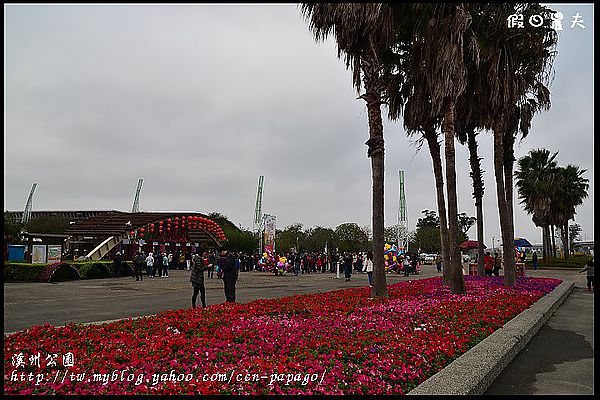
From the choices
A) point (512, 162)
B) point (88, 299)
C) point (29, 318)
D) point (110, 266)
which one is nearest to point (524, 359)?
point (29, 318)

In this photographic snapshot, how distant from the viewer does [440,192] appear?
19.2 metres

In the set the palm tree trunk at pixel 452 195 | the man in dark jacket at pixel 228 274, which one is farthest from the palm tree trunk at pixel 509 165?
the man in dark jacket at pixel 228 274

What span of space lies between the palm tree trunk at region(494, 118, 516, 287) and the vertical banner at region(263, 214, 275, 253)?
26.0 m

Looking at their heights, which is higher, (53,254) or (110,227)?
(110,227)

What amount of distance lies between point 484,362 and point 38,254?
1108 inches

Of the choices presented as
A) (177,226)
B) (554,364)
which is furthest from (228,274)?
(177,226)

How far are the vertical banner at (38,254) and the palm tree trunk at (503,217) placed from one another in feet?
79.7

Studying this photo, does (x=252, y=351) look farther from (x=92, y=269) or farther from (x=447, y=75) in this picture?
(x=92, y=269)

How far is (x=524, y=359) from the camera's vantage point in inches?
311

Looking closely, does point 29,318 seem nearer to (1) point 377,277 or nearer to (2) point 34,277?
(1) point 377,277

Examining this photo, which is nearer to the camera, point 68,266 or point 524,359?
point 524,359

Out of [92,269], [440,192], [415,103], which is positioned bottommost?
[92,269]

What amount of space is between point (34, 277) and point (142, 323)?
65.8ft


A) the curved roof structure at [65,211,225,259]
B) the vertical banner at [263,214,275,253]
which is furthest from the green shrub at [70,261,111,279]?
the vertical banner at [263,214,275,253]
